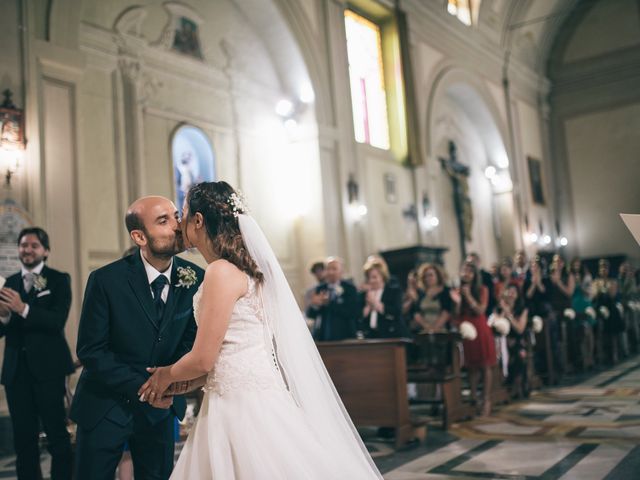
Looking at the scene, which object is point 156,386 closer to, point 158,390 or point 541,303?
point 158,390

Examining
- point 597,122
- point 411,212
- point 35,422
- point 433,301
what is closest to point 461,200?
point 411,212

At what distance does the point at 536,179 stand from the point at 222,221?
18.4 metres

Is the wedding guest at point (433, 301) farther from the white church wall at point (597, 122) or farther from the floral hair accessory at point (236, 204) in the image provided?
the white church wall at point (597, 122)

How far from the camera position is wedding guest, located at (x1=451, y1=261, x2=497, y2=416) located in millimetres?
7121

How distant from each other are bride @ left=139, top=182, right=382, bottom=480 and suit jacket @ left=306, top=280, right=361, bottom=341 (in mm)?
4124

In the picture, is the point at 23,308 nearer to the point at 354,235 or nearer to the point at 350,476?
the point at 350,476

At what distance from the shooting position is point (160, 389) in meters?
2.62

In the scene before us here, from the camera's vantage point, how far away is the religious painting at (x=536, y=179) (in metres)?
19.6

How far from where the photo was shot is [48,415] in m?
4.10

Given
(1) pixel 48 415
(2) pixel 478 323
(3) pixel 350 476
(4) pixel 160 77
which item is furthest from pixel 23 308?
(4) pixel 160 77

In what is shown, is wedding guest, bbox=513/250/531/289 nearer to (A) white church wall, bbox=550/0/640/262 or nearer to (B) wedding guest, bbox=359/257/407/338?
(B) wedding guest, bbox=359/257/407/338

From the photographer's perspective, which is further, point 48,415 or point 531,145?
point 531,145

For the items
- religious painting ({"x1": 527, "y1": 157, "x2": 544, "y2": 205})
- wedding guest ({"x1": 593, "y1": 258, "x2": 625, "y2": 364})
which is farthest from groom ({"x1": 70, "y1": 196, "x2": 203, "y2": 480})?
religious painting ({"x1": 527, "y1": 157, "x2": 544, "y2": 205})

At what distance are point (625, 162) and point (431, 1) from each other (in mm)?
7295
